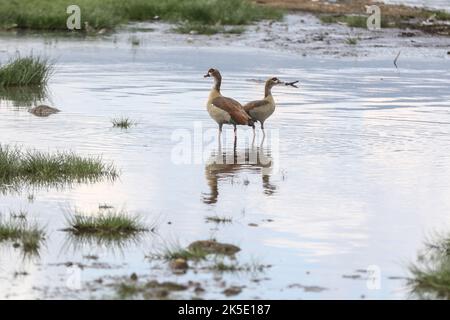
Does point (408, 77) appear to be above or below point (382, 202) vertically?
above

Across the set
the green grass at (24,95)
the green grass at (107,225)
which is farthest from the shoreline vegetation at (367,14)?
the green grass at (107,225)

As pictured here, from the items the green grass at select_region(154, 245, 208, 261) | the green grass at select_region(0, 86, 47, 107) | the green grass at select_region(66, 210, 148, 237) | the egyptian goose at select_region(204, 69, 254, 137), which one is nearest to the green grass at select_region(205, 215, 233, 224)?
the green grass at select_region(66, 210, 148, 237)

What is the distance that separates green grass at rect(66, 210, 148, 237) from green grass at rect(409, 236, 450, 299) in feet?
8.34

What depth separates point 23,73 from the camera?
24047 millimetres

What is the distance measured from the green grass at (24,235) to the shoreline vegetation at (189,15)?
26.3 meters

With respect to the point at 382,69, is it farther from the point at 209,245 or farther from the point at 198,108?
the point at 209,245

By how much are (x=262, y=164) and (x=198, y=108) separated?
5.82m

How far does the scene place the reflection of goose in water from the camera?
14.0m

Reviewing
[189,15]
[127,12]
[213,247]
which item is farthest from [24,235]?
[127,12]

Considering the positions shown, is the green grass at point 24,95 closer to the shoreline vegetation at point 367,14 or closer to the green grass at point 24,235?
the green grass at point 24,235

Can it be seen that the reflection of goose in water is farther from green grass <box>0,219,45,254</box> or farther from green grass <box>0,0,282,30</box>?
green grass <box>0,0,282,30</box>

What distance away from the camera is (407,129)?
755 inches

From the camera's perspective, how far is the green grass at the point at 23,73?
2386 cm

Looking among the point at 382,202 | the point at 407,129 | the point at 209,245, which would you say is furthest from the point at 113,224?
the point at 407,129
